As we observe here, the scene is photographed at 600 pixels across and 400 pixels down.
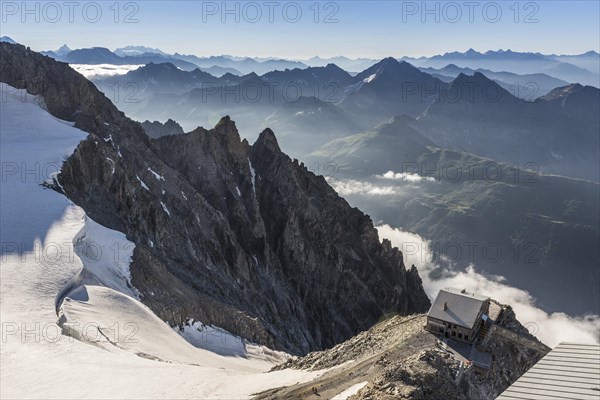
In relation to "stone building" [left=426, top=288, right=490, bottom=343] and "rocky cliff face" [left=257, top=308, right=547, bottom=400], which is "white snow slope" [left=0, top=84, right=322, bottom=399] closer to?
"rocky cliff face" [left=257, top=308, right=547, bottom=400]

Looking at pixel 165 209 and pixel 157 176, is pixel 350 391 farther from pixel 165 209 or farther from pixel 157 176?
pixel 157 176

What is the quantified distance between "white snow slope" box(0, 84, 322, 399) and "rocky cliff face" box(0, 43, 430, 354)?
15.9 feet

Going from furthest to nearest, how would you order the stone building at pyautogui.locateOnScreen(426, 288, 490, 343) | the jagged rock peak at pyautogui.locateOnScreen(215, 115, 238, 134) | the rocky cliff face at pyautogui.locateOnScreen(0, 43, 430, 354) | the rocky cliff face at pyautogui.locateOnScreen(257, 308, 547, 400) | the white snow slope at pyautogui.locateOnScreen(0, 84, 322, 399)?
1. the jagged rock peak at pyautogui.locateOnScreen(215, 115, 238, 134)
2. the rocky cliff face at pyautogui.locateOnScreen(0, 43, 430, 354)
3. the stone building at pyautogui.locateOnScreen(426, 288, 490, 343)
4. the white snow slope at pyautogui.locateOnScreen(0, 84, 322, 399)
5. the rocky cliff face at pyautogui.locateOnScreen(257, 308, 547, 400)

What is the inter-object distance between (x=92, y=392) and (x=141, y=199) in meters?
56.5

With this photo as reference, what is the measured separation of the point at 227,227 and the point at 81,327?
6972 cm

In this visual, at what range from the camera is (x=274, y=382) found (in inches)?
1476

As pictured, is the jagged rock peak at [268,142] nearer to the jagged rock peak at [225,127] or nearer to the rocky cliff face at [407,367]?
the jagged rock peak at [225,127]

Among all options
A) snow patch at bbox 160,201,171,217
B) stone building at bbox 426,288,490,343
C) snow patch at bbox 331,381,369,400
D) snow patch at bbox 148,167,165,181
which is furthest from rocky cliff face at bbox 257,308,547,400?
snow patch at bbox 148,167,165,181

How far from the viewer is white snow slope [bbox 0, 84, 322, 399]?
32844 mm

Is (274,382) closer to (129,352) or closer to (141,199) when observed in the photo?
(129,352)

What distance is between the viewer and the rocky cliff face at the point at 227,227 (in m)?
73.9

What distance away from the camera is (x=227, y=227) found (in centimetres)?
10931

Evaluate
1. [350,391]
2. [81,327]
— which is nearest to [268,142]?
[81,327]

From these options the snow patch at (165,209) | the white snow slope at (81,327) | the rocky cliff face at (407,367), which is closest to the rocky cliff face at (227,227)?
the snow patch at (165,209)
